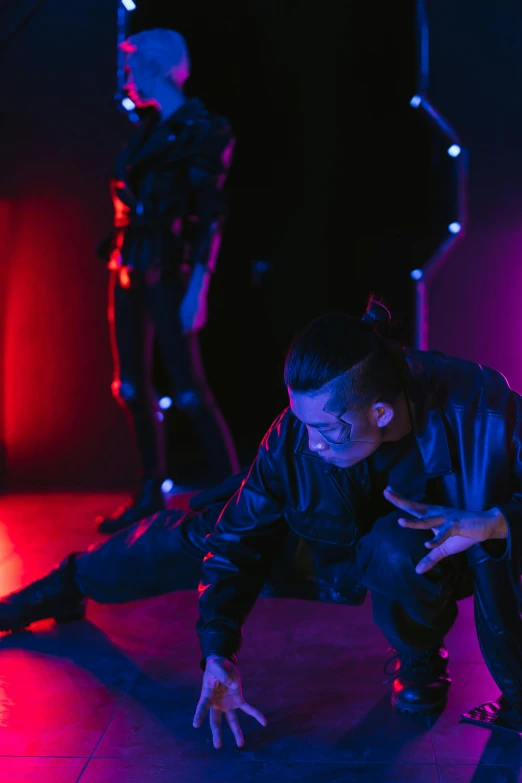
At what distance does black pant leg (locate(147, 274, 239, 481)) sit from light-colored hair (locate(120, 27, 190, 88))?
2.61ft

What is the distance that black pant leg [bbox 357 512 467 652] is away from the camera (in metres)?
1.42

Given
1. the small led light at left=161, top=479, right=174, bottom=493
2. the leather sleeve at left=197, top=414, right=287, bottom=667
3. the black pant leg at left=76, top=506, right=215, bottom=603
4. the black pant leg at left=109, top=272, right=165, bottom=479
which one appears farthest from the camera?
the small led light at left=161, top=479, right=174, bottom=493

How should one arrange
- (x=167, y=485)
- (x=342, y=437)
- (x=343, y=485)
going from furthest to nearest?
(x=167, y=485)
(x=343, y=485)
(x=342, y=437)

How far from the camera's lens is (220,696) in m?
1.35

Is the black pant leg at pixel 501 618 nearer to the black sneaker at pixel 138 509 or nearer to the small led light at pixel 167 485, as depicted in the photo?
the black sneaker at pixel 138 509

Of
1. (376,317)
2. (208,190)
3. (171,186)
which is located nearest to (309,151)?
(208,190)

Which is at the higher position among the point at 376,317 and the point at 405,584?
the point at 376,317

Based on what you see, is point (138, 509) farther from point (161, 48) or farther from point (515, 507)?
point (515, 507)

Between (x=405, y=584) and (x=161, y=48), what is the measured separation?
92.4 inches

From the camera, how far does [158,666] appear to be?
1.77 metres

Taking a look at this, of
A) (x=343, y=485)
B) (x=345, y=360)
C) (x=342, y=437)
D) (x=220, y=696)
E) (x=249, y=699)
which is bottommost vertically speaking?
(x=249, y=699)

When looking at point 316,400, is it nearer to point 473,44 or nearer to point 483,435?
point 483,435

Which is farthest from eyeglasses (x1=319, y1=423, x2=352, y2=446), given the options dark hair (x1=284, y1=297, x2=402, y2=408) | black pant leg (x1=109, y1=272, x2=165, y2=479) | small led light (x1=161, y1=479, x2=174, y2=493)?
small led light (x1=161, y1=479, x2=174, y2=493)

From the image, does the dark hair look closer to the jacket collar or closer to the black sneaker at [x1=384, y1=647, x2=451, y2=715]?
the jacket collar
